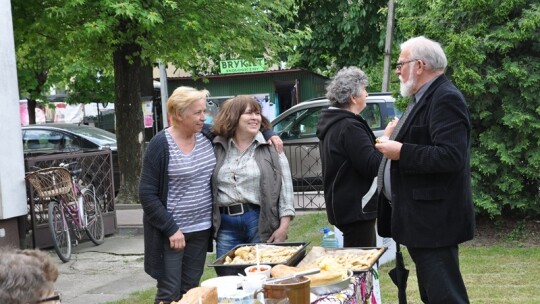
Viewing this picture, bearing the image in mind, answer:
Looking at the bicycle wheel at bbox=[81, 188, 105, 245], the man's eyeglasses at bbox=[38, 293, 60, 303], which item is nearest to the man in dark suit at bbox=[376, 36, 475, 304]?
the man's eyeglasses at bbox=[38, 293, 60, 303]

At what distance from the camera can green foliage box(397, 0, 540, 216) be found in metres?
9.16

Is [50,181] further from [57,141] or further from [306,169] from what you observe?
[57,141]

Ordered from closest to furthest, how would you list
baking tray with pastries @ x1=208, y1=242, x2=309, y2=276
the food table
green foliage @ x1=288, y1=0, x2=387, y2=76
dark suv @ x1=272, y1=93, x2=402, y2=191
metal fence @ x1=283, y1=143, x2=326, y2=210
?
the food table, baking tray with pastries @ x1=208, y1=242, x2=309, y2=276, metal fence @ x1=283, y1=143, x2=326, y2=210, dark suv @ x1=272, y1=93, x2=402, y2=191, green foliage @ x1=288, y1=0, x2=387, y2=76

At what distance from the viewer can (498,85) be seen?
9305mm

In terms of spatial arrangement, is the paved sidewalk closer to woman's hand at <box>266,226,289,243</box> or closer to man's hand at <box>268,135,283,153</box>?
woman's hand at <box>266,226,289,243</box>

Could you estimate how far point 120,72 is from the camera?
14359mm

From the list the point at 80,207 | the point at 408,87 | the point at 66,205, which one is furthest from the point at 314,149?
the point at 408,87

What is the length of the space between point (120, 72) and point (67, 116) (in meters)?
27.0

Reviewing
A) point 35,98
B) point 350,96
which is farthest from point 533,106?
point 35,98

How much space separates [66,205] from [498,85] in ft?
19.1

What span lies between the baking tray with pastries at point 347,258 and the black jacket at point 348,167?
0.80 metres

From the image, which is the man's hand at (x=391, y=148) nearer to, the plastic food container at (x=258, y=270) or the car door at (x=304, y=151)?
the plastic food container at (x=258, y=270)

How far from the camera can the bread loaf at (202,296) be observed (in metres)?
3.44

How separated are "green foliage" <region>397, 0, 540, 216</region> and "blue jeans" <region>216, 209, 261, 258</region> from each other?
4762 millimetres
